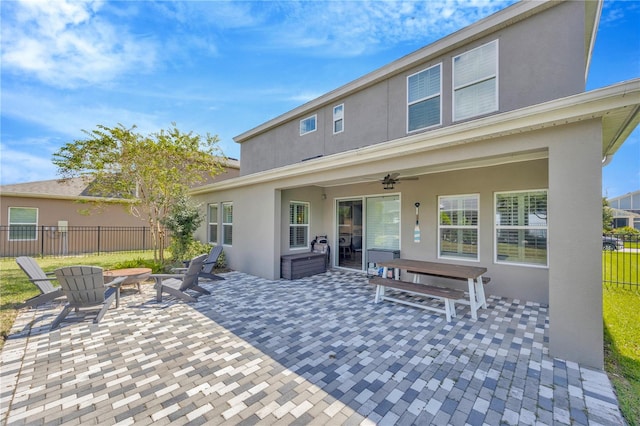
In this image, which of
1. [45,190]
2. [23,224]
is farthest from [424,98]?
[23,224]

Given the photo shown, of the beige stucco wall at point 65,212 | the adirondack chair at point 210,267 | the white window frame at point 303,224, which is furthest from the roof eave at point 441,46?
the beige stucco wall at point 65,212

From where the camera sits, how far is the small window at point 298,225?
30.3 ft

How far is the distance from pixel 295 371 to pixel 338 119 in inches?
307

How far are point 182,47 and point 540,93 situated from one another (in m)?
10.2

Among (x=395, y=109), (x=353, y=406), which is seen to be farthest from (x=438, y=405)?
(x=395, y=109)

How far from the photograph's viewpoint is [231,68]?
1019cm

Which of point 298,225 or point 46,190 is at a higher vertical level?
point 46,190

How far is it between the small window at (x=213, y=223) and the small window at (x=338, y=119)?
5.68 meters

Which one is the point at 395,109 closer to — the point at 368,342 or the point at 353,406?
the point at 368,342

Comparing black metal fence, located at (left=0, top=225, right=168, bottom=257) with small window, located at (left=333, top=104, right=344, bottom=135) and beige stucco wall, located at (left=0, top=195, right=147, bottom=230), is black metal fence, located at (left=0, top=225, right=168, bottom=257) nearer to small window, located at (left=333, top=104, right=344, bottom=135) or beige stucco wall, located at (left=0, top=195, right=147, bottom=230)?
beige stucco wall, located at (left=0, top=195, right=147, bottom=230)

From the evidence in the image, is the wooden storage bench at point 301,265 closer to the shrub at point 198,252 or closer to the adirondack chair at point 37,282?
the shrub at point 198,252

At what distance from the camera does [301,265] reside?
27.7 ft

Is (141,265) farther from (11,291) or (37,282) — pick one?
(37,282)

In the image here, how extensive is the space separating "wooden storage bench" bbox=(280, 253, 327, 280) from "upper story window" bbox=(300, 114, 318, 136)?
459 cm
